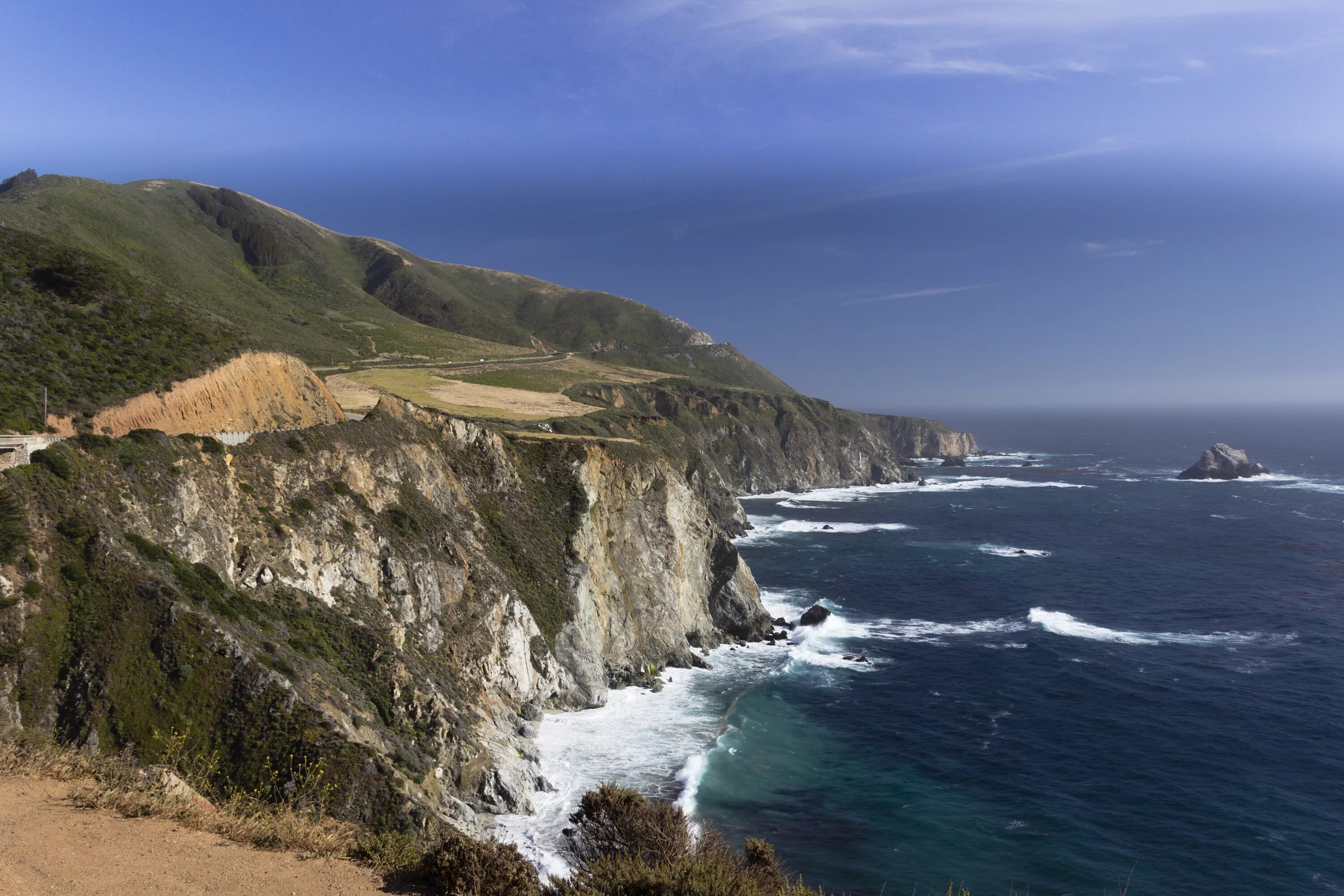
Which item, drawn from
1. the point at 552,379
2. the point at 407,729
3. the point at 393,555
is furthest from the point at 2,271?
the point at 552,379

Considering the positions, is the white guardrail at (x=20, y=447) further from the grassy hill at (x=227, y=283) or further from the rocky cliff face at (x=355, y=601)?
the grassy hill at (x=227, y=283)

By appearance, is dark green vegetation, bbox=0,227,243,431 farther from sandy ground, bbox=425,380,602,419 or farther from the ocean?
sandy ground, bbox=425,380,602,419

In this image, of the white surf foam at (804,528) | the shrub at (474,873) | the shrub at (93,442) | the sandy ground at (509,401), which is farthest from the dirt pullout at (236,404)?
the white surf foam at (804,528)

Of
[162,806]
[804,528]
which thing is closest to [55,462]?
[162,806]

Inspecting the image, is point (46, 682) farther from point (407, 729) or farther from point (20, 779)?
point (407, 729)

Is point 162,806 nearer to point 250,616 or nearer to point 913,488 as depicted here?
point 250,616
